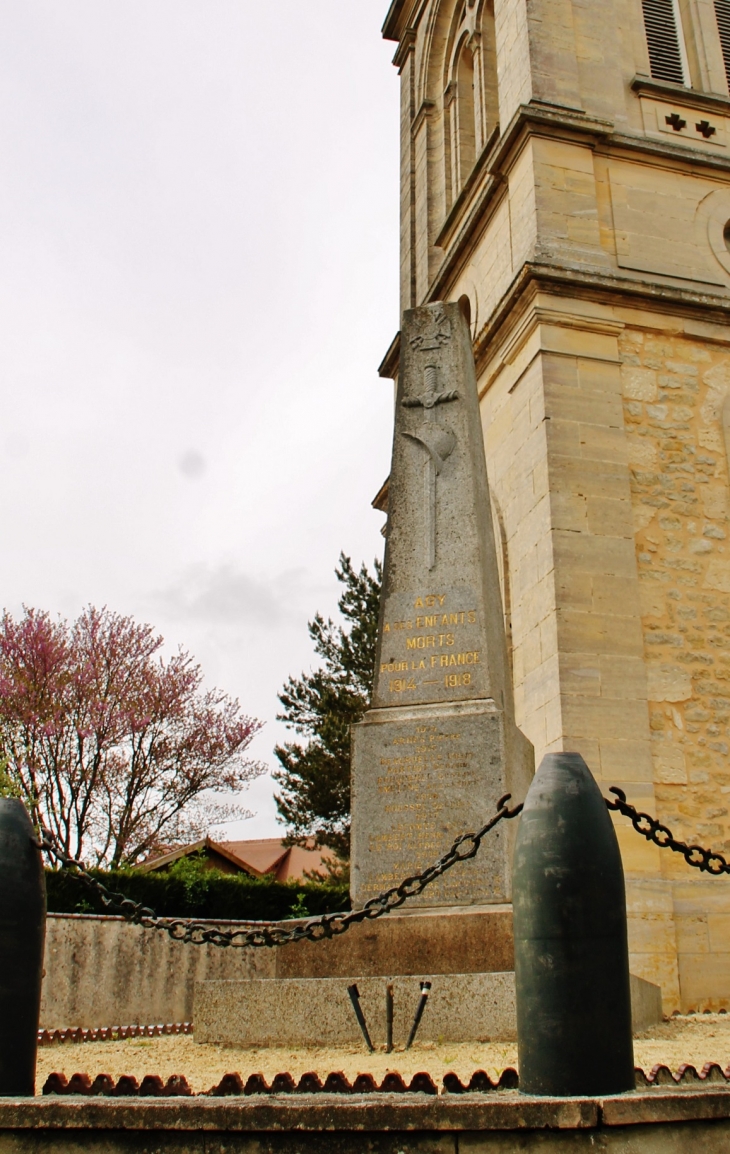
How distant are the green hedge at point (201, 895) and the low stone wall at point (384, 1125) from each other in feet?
32.7

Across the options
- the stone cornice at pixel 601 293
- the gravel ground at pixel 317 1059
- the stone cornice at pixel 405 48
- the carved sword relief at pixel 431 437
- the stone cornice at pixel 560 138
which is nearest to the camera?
the gravel ground at pixel 317 1059

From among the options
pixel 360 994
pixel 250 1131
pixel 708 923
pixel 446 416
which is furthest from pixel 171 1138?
pixel 708 923

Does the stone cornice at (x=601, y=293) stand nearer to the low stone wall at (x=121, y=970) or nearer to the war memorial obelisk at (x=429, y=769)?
the war memorial obelisk at (x=429, y=769)

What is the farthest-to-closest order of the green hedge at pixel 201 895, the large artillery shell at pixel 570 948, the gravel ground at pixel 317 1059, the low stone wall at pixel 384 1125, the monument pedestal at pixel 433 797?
the green hedge at pixel 201 895
the monument pedestal at pixel 433 797
the gravel ground at pixel 317 1059
the large artillery shell at pixel 570 948
the low stone wall at pixel 384 1125

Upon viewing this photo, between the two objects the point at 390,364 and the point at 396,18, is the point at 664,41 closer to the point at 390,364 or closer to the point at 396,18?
the point at 390,364

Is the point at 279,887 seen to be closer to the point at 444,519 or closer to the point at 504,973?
the point at 444,519

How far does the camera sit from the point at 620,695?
1023 cm

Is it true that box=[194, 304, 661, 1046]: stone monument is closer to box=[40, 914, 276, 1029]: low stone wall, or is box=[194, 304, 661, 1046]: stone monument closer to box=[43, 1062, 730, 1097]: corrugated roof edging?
box=[43, 1062, 730, 1097]: corrugated roof edging

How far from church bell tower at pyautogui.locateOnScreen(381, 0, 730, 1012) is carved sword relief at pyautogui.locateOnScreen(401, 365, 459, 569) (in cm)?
339

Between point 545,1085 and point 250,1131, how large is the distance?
68cm

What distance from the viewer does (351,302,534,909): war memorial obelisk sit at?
6109 mm

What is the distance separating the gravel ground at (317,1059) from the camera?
413 cm

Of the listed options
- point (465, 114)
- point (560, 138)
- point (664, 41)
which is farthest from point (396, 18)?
point (560, 138)

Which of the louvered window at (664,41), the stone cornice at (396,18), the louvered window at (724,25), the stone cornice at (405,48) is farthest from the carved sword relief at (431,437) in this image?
the stone cornice at (396,18)
